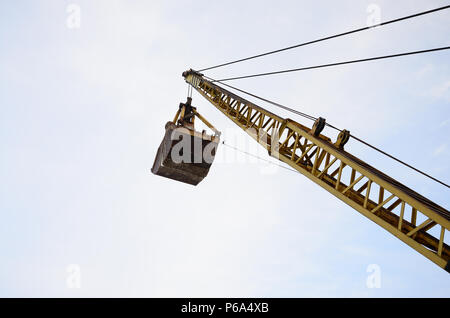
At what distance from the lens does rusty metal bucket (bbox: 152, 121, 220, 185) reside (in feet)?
27.9

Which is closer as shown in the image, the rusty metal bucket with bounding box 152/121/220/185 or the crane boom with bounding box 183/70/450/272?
the crane boom with bounding box 183/70/450/272

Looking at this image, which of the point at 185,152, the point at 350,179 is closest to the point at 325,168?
the point at 350,179

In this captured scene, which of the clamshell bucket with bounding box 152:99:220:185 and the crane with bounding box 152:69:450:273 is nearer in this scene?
the crane with bounding box 152:69:450:273

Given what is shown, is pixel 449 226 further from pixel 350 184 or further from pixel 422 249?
pixel 350 184

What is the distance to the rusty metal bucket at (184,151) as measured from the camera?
27.9ft

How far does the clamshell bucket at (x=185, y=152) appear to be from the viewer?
8.53 metres

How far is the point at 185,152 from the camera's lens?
8703mm

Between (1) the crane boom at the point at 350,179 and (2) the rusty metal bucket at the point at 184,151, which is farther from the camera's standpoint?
(2) the rusty metal bucket at the point at 184,151

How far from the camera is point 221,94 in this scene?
12383mm

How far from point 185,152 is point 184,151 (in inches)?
2.0

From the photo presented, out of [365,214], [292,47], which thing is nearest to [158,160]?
[292,47]

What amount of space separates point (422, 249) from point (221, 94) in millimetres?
9539

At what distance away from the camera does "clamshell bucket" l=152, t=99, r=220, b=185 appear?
8.53 m

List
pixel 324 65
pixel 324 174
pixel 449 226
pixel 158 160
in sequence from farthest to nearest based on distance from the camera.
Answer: pixel 158 160
pixel 324 65
pixel 324 174
pixel 449 226
